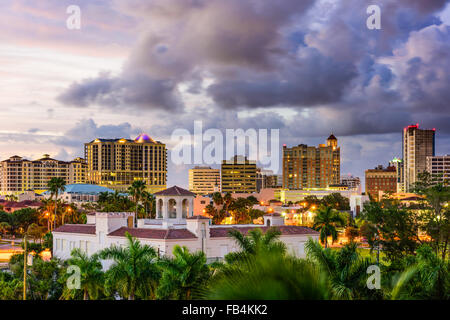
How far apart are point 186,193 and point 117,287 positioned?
75.5ft

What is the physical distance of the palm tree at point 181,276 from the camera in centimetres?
1972

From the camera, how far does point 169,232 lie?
1437 inches

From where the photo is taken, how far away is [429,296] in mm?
14523

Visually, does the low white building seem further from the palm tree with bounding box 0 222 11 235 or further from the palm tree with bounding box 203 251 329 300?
the palm tree with bounding box 0 222 11 235

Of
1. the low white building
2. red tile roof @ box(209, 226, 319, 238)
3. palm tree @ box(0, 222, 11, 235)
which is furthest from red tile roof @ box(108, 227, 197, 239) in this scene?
palm tree @ box(0, 222, 11, 235)

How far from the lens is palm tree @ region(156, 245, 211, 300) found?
1972 centimetres

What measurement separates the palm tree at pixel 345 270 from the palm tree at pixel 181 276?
5.84 m

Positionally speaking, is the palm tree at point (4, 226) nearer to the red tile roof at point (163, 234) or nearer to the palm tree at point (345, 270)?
the red tile roof at point (163, 234)

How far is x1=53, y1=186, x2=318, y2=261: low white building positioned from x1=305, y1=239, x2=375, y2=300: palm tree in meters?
16.8

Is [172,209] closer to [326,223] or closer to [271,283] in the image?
[326,223]

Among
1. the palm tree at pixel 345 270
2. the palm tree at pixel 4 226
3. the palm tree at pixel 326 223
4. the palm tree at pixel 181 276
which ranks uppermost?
the palm tree at pixel 345 270

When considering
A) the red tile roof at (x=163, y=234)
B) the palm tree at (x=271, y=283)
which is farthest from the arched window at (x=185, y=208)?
the palm tree at (x=271, y=283)

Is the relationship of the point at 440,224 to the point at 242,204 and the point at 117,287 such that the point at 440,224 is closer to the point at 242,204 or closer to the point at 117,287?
the point at 117,287
